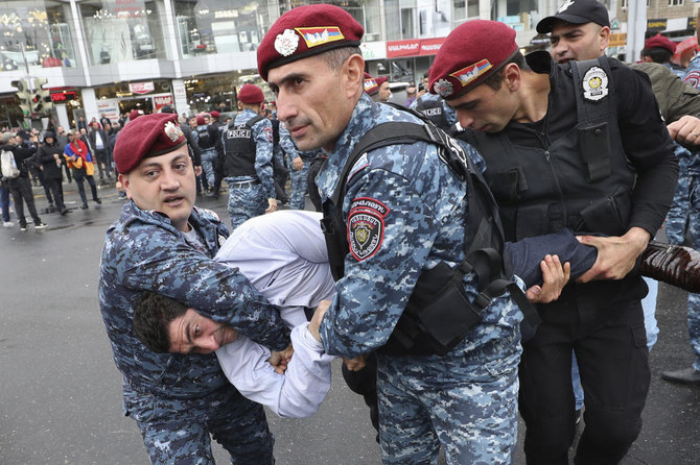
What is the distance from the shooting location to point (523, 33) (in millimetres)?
31719

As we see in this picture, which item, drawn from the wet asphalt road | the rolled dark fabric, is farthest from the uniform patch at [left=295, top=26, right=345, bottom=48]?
the wet asphalt road

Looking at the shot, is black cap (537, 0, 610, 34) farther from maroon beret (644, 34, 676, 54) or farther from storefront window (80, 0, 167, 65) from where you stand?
storefront window (80, 0, 167, 65)

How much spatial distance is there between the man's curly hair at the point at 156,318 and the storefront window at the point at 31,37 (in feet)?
98.7

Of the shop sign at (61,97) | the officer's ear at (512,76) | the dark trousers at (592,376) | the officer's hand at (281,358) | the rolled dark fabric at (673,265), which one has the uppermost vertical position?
the shop sign at (61,97)

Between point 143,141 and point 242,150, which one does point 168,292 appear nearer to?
point 143,141

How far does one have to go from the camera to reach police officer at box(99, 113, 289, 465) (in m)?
1.60

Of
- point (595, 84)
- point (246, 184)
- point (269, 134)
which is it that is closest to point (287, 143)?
point (269, 134)

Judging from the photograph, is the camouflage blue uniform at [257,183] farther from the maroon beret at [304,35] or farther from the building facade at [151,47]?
the building facade at [151,47]

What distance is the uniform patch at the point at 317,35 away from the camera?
1382 millimetres

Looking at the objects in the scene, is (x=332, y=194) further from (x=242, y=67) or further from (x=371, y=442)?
(x=242, y=67)

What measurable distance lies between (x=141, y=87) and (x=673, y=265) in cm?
2997

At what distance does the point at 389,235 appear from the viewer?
1.33m

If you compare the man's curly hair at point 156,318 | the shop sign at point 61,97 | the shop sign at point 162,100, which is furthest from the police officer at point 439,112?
the shop sign at point 61,97

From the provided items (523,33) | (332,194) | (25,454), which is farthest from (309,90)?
(523,33)
